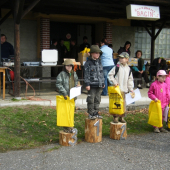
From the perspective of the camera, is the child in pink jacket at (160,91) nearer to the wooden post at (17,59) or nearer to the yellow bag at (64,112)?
the yellow bag at (64,112)

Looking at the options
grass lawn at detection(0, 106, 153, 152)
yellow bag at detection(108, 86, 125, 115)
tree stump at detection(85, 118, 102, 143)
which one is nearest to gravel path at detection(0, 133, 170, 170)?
tree stump at detection(85, 118, 102, 143)

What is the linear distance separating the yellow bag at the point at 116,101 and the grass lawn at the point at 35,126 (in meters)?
0.73

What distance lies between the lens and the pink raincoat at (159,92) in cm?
611

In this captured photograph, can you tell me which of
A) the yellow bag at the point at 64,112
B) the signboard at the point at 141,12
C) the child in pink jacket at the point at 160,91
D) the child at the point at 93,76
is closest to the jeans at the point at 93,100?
the child at the point at 93,76

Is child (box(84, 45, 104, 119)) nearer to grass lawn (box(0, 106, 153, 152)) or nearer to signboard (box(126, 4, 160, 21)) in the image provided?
grass lawn (box(0, 106, 153, 152))

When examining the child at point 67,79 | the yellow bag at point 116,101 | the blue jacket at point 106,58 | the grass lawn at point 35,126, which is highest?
the blue jacket at point 106,58

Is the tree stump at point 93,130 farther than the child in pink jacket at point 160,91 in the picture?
No

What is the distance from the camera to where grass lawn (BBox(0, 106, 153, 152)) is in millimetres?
5258

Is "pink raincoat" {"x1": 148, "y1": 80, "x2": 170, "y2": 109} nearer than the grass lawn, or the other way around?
the grass lawn

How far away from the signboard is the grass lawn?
3406mm

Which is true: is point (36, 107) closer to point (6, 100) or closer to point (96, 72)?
point (6, 100)

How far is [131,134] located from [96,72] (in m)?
1.63

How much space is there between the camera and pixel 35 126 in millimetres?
6012

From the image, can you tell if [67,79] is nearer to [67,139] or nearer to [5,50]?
[67,139]
